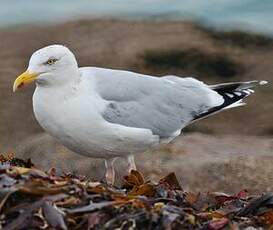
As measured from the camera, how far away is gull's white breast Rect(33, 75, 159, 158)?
255 inches

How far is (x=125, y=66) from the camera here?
11.1 meters

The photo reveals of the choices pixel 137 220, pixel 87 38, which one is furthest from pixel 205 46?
pixel 137 220

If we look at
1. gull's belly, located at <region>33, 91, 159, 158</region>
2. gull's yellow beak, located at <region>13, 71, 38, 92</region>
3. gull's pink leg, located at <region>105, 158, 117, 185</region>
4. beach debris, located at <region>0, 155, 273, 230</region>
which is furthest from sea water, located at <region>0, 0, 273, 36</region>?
beach debris, located at <region>0, 155, 273, 230</region>

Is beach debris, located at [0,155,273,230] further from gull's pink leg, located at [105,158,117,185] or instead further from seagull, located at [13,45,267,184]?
gull's pink leg, located at [105,158,117,185]

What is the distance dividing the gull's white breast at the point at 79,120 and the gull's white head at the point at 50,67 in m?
0.06

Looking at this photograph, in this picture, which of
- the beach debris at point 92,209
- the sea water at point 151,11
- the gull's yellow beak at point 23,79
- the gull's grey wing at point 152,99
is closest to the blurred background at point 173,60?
the sea water at point 151,11

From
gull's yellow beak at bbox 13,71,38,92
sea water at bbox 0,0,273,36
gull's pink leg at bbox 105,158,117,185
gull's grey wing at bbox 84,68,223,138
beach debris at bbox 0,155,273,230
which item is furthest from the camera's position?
sea water at bbox 0,0,273,36

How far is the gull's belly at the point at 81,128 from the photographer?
6.46 metres

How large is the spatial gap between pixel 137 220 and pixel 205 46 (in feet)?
24.8

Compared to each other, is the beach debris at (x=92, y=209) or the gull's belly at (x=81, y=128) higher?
the beach debris at (x=92, y=209)

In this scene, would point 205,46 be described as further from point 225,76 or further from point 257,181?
point 257,181

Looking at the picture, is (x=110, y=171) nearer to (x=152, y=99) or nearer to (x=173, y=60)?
(x=152, y=99)

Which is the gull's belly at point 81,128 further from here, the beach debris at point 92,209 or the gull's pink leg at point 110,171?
the beach debris at point 92,209

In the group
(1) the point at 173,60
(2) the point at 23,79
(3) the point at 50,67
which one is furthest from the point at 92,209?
(1) the point at 173,60
